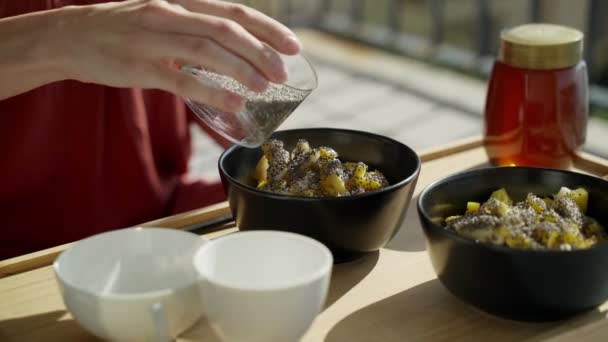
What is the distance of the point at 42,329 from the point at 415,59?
117 inches

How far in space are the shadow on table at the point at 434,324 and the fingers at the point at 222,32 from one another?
255 millimetres

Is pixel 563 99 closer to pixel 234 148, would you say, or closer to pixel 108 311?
pixel 234 148

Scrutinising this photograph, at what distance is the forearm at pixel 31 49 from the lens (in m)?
0.93

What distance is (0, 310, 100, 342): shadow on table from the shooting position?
0.84m

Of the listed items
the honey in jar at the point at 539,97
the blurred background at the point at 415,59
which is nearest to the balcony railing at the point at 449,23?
the blurred background at the point at 415,59

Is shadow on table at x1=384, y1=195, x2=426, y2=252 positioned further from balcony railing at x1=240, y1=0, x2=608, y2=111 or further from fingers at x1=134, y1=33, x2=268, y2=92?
balcony railing at x1=240, y1=0, x2=608, y2=111

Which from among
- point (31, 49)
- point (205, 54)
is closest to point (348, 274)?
point (205, 54)

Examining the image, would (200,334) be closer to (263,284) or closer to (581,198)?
(263,284)

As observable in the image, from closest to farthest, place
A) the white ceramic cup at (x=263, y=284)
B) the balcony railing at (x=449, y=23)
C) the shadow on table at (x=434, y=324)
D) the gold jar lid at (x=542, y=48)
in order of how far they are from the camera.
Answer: the white ceramic cup at (x=263, y=284) < the shadow on table at (x=434, y=324) < the gold jar lid at (x=542, y=48) < the balcony railing at (x=449, y=23)

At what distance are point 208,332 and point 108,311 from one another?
138 millimetres

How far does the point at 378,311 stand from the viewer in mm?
872

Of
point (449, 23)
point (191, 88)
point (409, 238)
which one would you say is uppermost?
point (191, 88)

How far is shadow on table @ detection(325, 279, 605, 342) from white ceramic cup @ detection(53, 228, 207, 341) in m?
0.16

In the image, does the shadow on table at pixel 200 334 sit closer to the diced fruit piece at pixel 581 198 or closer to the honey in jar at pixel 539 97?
the diced fruit piece at pixel 581 198
